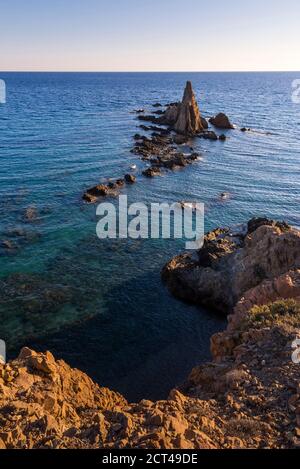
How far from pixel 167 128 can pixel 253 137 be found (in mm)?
19086

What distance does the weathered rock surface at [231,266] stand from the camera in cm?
2661

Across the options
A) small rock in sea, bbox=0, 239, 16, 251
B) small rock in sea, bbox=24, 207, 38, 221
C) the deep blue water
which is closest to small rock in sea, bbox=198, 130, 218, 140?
the deep blue water

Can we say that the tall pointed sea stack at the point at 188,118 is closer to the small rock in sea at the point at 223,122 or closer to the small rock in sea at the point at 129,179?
the small rock in sea at the point at 223,122

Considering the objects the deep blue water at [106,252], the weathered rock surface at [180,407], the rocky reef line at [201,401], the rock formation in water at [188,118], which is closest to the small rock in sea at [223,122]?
the rock formation in water at [188,118]

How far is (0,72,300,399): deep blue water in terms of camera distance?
2438 cm

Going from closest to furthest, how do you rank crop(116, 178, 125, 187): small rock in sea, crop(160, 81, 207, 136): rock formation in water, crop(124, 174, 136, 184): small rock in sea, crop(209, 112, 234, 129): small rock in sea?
crop(116, 178, 125, 187): small rock in sea < crop(124, 174, 136, 184): small rock in sea < crop(160, 81, 207, 136): rock formation in water < crop(209, 112, 234, 129): small rock in sea

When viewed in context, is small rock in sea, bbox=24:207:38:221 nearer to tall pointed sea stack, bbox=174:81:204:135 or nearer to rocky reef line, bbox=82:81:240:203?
rocky reef line, bbox=82:81:240:203

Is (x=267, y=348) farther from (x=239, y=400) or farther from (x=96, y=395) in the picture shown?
(x=96, y=395)

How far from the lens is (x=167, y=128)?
90.1 meters

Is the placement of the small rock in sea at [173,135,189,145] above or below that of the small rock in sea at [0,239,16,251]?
above

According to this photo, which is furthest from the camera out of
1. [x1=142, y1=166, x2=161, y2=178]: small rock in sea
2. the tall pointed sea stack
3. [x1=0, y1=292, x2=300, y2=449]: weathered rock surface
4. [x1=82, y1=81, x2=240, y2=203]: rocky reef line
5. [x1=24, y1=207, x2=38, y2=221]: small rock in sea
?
the tall pointed sea stack

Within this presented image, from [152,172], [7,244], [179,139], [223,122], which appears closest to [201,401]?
[7,244]

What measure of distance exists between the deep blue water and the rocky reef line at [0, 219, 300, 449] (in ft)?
17.9

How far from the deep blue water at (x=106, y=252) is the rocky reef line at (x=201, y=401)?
5451 mm
